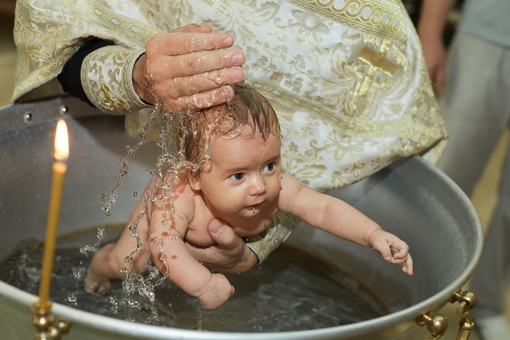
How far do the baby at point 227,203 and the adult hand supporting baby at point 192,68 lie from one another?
0.12 feet

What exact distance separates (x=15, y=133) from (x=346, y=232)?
22.8 inches

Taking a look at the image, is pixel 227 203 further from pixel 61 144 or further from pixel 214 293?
pixel 61 144

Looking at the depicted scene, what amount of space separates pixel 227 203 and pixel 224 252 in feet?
0.43

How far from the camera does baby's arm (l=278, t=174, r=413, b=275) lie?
33.2 inches

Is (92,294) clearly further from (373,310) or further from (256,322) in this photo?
(373,310)

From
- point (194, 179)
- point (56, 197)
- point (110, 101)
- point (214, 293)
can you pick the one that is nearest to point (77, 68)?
point (110, 101)

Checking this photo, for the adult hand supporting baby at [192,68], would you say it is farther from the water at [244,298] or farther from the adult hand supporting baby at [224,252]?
the water at [244,298]

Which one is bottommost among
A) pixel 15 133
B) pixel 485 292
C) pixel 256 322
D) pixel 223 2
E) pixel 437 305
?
pixel 485 292

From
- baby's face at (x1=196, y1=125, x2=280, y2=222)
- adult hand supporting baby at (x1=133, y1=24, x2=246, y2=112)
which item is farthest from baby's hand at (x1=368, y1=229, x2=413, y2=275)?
adult hand supporting baby at (x1=133, y1=24, x2=246, y2=112)

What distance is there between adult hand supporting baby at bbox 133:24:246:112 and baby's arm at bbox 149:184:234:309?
154 millimetres

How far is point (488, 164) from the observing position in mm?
2182

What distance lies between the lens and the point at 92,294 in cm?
98

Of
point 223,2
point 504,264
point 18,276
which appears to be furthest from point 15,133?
point 504,264

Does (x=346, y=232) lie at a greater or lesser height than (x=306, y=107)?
lesser
